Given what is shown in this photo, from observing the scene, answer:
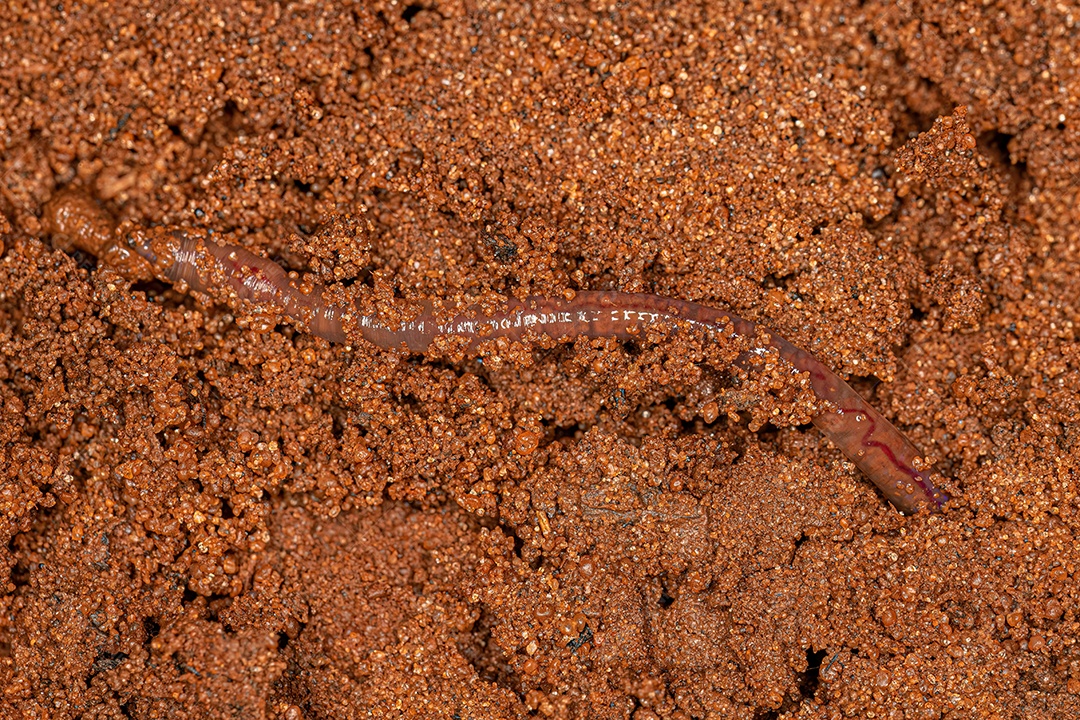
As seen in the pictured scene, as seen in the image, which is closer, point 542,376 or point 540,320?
point 540,320

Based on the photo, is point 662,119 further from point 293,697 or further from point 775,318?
point 293,697

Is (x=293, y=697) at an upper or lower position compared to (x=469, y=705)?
lower

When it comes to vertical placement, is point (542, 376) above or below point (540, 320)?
below

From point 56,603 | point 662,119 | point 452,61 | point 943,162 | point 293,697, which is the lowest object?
point 56,603

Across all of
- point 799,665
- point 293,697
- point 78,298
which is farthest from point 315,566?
point 799,665
